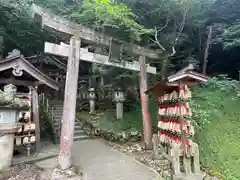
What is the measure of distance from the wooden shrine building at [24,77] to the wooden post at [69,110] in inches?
72.8

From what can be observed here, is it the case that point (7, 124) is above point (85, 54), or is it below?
below

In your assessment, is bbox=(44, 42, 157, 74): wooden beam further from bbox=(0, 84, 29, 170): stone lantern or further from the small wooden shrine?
the small wooden shrine

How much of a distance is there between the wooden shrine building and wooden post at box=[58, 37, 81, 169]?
1.85m

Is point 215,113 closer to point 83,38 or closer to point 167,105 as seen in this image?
point 167,105

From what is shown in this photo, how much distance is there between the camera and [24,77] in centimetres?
741

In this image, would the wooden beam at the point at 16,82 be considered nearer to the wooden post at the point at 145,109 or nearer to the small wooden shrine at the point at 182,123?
the wooden post at the point at 145,109

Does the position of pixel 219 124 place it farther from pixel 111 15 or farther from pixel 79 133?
pixel 79 133

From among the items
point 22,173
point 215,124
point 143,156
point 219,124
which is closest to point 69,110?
point 22,173

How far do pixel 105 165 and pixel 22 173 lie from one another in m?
2.39

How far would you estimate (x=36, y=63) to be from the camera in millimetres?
15703

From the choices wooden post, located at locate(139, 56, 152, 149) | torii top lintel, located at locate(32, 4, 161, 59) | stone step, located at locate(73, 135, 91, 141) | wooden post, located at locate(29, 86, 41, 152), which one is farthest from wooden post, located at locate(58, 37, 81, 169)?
stone step, located at locate(73, 135, 91, 141)

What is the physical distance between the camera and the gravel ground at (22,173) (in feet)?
15.7

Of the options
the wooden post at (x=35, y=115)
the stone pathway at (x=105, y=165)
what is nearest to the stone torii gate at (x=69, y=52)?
the stone pathway at (x=105, y=165)

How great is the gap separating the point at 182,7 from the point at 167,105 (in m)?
5.15
